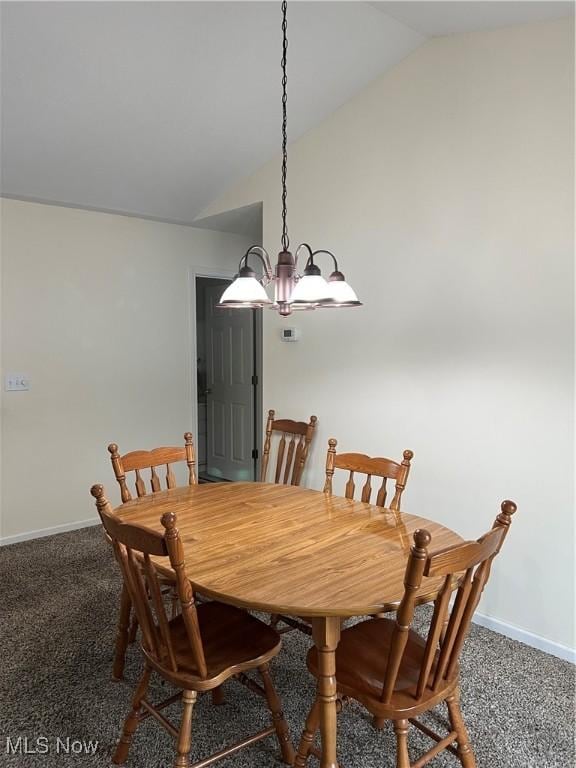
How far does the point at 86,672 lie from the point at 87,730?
38cm

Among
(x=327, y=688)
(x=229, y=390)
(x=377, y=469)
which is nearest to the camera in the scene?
(x=327, y=688)

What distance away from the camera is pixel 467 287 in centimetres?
284

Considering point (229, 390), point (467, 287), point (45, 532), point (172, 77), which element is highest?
point (172, 77)

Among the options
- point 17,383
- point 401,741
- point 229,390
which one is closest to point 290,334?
point 17,383

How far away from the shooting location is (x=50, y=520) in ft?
13.4

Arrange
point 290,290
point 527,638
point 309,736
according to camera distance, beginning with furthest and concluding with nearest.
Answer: point 527,638 → point 290,290 → point 309,736

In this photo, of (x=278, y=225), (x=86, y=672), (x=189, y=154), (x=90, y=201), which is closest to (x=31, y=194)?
(x=90, y=201)

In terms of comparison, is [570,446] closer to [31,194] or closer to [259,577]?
[259,577]

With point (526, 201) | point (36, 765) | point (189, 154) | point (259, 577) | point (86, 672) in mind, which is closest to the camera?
point (259, 577)

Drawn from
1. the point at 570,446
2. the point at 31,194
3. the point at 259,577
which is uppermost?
the point at 31,194

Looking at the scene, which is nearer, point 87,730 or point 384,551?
point 384,551

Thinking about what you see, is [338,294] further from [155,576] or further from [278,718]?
[278,718]

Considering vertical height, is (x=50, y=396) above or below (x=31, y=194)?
below

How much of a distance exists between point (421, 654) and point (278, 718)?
548 mm
